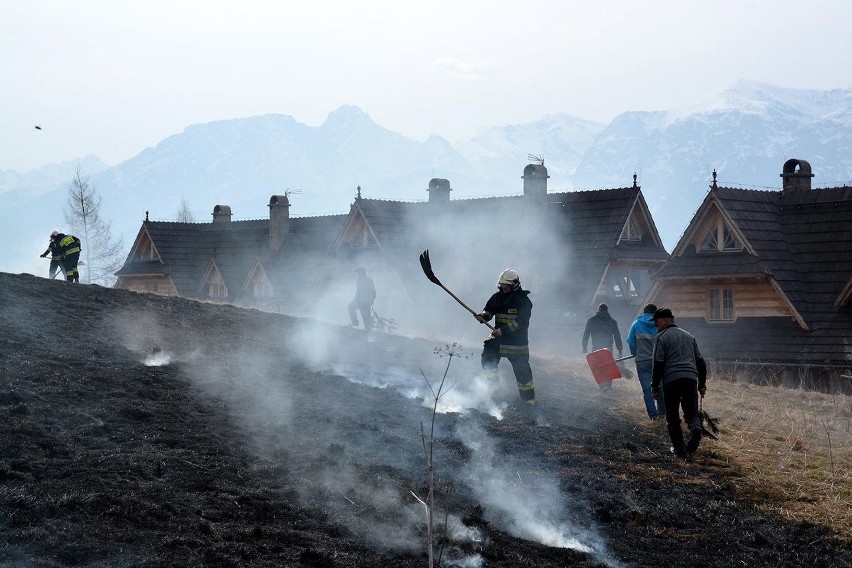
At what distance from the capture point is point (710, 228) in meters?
30.8

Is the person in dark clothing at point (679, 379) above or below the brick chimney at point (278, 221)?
below

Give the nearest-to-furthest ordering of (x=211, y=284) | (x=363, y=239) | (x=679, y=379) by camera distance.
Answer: (x=679, y=379)
(x=363, y=239)
(x=211, y=284)

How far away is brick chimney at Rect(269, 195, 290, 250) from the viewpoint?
50188mm

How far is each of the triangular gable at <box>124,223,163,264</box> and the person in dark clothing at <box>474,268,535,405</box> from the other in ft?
134

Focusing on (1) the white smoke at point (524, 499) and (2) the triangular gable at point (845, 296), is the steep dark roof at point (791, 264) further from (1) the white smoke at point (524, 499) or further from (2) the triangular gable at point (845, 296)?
(1) the white smoke at point (524, 499)

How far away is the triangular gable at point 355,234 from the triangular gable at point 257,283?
6.47 metres

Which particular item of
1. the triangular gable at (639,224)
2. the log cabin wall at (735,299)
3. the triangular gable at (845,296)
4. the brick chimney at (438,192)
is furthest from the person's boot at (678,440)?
the brick chimney at (438,192)

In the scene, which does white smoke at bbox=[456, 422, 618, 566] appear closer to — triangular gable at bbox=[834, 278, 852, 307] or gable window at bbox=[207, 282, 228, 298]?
triangular gable at bbox=[834, 278, 852, 307]

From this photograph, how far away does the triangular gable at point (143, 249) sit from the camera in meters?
53.1

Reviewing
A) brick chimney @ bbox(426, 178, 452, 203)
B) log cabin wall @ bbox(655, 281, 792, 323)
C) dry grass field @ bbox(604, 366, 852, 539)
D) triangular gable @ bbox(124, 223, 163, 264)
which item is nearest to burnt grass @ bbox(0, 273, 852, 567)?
dry grass field @ bbox(604, 366, 852, 539)

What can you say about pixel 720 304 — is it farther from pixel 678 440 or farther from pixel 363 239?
pixel 678 440

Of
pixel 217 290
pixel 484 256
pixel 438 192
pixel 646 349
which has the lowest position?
pixel 646 349

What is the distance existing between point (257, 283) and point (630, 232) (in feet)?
63.9

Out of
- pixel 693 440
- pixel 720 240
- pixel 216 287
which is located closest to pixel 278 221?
pixel 216 287
